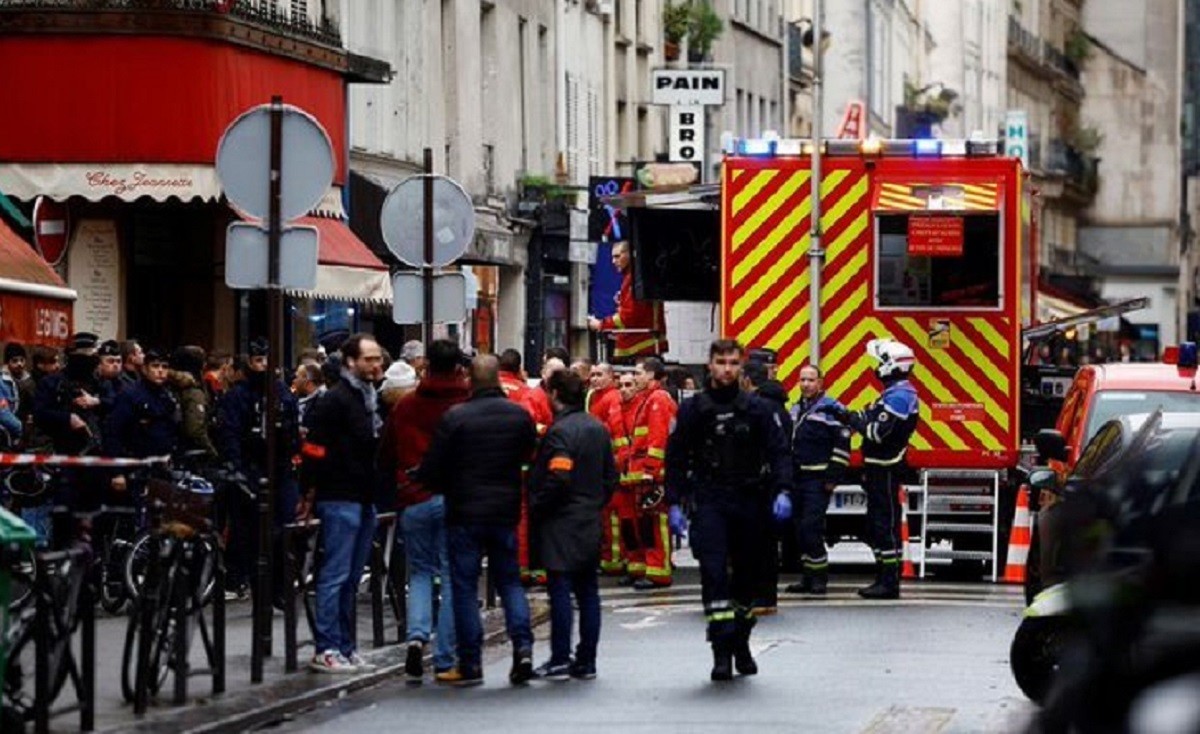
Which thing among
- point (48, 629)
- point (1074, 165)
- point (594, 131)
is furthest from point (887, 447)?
point (1074, 165)

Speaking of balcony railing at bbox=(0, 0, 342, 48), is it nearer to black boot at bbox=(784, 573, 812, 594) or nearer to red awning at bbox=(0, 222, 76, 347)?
black boot at bbox=(784, 573, 812, 594)

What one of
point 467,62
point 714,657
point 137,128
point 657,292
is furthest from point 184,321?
point 714,657

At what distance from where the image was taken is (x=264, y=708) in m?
16.6

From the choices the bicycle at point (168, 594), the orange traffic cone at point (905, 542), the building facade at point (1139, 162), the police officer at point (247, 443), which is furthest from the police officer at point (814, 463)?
the building facade at point (1139, 162)

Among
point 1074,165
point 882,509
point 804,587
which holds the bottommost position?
point 804,587

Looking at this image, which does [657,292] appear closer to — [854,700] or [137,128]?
[137,128]

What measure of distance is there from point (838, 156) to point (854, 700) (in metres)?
11.0

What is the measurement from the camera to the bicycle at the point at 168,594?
1634 cm

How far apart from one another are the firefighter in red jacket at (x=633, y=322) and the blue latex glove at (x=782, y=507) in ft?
33.7

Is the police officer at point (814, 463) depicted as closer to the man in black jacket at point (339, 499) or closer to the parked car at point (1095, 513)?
the parked car at point (1095, 513)

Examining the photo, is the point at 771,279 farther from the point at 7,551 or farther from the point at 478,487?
the point at 7,551

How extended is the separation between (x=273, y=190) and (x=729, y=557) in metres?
3.18

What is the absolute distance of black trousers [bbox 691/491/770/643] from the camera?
60.8 ft

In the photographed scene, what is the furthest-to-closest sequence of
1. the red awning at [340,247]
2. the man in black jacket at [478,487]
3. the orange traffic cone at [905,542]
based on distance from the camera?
the red awning at [340,247] → the orange traffic cone at [905,542] → the man in black jacket at [478,487]
